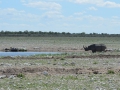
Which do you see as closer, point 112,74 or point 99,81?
point 99,81

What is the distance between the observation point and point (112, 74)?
64.2 feet

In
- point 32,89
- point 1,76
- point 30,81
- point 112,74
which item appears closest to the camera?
point 32,89

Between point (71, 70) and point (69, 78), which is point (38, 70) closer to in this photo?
point (71, 70)

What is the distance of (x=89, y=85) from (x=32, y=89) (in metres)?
2.47

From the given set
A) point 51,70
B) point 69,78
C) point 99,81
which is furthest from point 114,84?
point 51,70

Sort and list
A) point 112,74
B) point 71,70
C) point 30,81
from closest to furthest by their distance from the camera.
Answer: point 30,81 < point 112,74 < point 71,70

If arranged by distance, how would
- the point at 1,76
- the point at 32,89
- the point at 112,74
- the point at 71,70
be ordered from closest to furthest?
the point at 32,89, the point at 1,76, the point at 112,74, the point at 71,70

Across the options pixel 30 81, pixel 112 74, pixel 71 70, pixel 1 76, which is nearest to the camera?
pixel 30 81

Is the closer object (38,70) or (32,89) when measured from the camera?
(32,89)

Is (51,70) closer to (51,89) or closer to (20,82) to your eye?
(20,82)

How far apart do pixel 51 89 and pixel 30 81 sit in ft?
7.67

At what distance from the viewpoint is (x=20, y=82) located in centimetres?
1650

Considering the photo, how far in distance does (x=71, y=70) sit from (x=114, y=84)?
5.07 metres

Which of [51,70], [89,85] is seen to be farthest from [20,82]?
[51,70]
